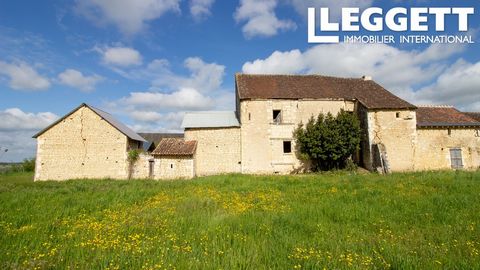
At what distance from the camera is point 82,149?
19.2 m

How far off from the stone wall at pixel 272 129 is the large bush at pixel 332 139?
96cm

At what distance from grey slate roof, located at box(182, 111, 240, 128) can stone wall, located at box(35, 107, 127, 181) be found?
4.73 m

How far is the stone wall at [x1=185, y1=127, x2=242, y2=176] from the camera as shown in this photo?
63.9 ft

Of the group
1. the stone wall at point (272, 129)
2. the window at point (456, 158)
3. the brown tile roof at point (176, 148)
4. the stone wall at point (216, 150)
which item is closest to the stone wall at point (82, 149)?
the brown tile roof at point (176, 148)

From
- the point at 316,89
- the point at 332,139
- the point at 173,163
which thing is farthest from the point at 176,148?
the point at 316,89

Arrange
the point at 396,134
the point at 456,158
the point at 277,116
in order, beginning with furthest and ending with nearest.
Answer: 1. the point at 277,116
2. the point at 456,158
3. the point at 396,134

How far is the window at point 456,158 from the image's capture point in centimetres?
1866

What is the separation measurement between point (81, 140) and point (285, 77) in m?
15.6

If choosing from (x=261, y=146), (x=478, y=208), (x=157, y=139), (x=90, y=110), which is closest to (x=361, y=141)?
(x=261, y=146)

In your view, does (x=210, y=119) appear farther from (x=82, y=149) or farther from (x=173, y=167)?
(x=82, y=149)

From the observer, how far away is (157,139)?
37219 millimetres

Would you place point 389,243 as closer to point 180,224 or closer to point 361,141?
point 180,224

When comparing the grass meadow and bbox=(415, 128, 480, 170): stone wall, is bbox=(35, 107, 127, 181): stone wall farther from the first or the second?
bbox=(415, 128, 480, 170): stone wall

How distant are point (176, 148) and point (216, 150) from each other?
9.01 ft
